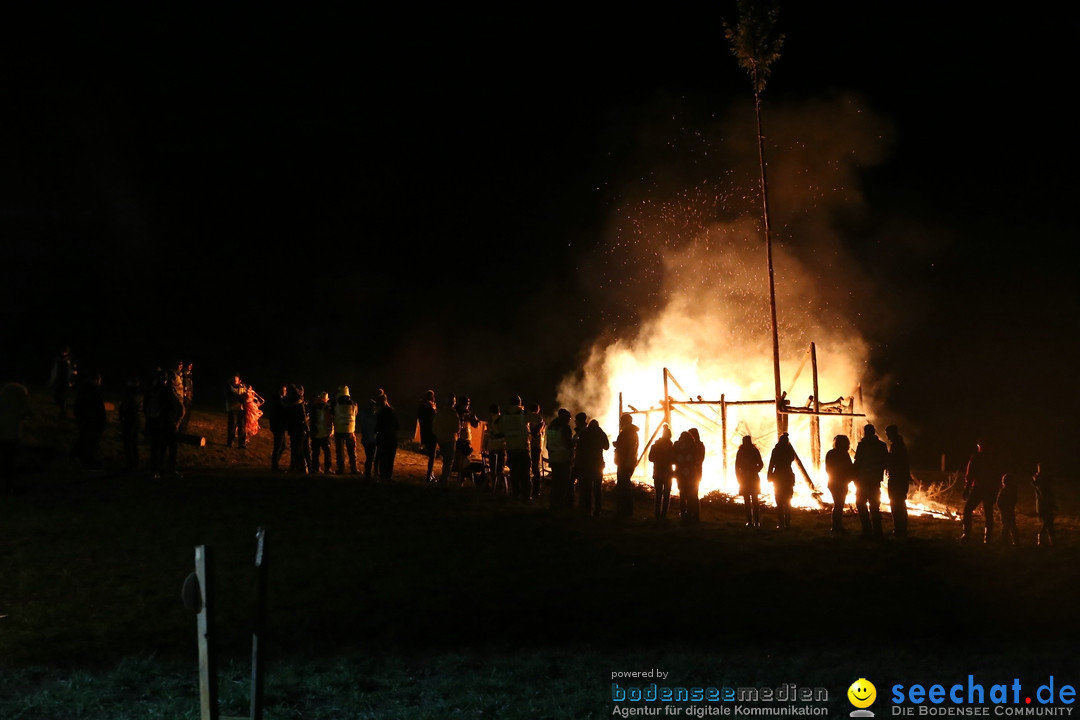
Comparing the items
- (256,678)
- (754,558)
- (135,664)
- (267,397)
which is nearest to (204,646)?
(256,678)

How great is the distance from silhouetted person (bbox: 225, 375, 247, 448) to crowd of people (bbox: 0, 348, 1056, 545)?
173cm

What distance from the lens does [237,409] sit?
83.7 ft

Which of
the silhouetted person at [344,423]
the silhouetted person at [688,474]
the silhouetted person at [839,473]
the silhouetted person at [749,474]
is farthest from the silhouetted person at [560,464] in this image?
the silhouetted person at [344,423]

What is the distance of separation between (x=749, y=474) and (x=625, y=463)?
7.53ft

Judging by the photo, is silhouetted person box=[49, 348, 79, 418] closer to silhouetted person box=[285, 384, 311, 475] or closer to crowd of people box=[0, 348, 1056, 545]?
crowd of people box=[0, 348, 1056, 545]

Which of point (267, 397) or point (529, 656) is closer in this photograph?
point (529, 656)

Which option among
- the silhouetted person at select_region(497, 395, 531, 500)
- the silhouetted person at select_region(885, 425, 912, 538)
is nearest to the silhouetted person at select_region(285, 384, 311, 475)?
the silhouetted person at select_region(497, 395, 531, 500)

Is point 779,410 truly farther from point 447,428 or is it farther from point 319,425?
point 319,425

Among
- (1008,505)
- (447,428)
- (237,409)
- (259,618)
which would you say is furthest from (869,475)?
(237,409)

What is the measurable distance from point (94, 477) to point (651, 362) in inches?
806

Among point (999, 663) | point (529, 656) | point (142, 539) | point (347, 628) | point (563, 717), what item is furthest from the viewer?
point (142, 539)

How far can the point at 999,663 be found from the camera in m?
9.17

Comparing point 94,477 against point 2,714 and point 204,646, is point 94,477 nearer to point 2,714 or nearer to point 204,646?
point 2,714

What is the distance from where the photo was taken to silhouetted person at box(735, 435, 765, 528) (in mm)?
17641
